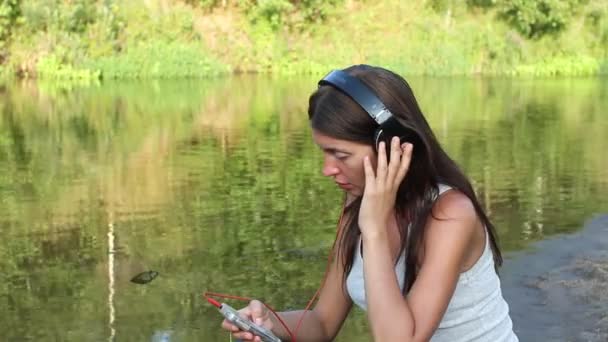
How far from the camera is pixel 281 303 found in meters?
6.11

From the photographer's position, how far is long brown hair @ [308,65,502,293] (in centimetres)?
212

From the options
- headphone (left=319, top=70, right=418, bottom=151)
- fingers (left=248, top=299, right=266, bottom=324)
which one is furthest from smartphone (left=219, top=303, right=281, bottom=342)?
headphone (left=319, top=70, right=418, bottom=151)

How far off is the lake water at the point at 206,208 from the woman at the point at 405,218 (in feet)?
10.4

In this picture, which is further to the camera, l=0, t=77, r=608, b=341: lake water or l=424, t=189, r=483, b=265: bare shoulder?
l=0, t=77, r=608, b=341: lake water

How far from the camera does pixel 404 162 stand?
7.02ft

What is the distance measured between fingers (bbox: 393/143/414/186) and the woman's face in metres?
0.08

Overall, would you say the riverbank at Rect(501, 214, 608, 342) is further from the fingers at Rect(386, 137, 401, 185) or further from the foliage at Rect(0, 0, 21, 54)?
the foliage at Rect(0, 0, 21, 54)

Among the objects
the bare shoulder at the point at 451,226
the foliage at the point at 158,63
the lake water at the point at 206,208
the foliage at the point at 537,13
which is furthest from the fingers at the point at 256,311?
the foliage at the point at 537,13

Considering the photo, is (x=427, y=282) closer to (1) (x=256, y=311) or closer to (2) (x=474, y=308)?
(2) (x=474, y=308)

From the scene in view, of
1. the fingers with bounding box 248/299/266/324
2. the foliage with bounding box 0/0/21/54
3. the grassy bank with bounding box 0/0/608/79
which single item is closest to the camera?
the fingers with bounding box 248/299/266/324

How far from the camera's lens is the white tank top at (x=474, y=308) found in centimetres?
220

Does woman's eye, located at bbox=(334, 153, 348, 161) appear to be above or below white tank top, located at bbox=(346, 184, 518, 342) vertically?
above

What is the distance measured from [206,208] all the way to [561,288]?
13.2 ft

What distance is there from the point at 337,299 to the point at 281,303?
3.55m
